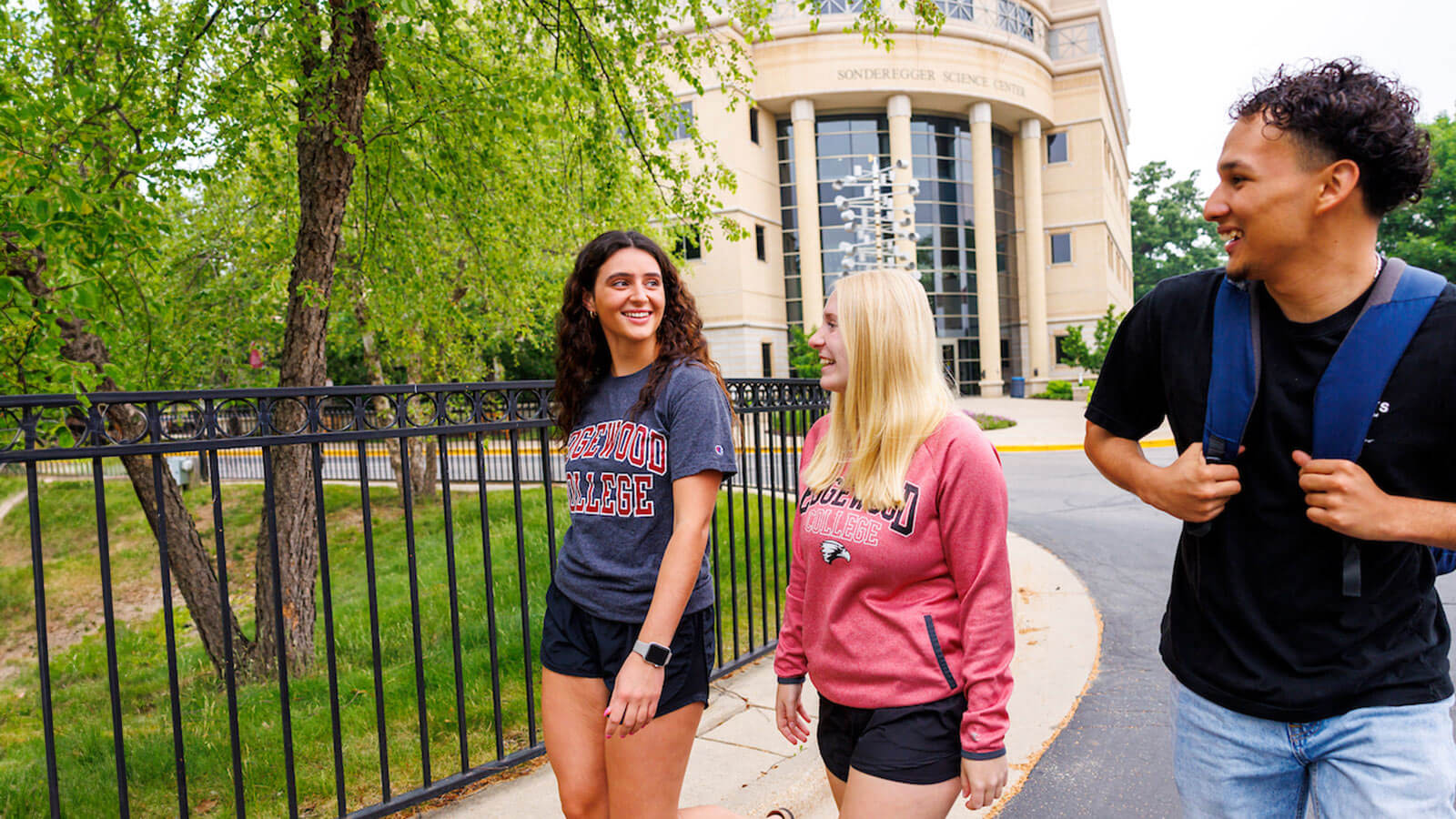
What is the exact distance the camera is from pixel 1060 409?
30500 mm

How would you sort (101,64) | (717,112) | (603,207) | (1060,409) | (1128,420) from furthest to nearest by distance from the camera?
(717,112) < (1060,409) < (603,207) < (101,64) < (1128,420)

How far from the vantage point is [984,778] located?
201cm

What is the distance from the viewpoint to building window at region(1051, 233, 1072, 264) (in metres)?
43.7

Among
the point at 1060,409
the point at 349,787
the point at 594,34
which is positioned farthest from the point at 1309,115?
the point at 1060,409

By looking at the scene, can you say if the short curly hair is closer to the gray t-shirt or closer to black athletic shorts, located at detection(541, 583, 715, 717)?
the gray t-shirt

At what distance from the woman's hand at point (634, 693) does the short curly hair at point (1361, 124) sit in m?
1.85

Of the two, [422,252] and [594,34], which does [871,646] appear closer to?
[594,34]

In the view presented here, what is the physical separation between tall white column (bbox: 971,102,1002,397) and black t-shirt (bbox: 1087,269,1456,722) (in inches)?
1559

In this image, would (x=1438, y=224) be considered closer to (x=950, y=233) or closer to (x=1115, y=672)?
(x=950, y=233)

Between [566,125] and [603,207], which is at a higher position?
[566,125]

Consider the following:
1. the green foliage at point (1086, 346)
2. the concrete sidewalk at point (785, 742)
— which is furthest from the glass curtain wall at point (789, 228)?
the concrete sidewalk at point (785, 742)

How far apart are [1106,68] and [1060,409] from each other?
25.8 meters

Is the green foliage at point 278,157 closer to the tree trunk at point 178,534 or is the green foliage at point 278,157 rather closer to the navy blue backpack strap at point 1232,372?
Answer: the tree trunk at point 178,534

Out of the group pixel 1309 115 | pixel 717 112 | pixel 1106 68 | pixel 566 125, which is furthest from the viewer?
pixel 1106 68
